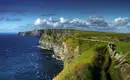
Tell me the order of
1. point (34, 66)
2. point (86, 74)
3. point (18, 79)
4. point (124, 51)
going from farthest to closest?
point (34, 66) → point (18, 79) → point (124, 51) → point (86, 74)

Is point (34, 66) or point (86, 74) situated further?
point (34, 66)

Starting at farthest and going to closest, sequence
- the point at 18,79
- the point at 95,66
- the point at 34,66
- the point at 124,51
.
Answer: the point at 34,66 < the point at 18,79 < the point at 124,51 < the point at 95,66

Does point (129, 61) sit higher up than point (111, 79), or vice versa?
point (129, 61)

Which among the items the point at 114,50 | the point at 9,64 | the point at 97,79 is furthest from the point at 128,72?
the point at 9,64

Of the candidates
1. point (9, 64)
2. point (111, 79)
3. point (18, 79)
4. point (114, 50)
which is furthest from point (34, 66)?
point (111, 79)

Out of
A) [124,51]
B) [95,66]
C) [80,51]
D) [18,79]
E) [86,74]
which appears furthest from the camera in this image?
[80,51]

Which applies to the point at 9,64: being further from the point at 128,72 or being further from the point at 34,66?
the point at 128,72

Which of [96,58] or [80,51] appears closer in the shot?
[96,58]

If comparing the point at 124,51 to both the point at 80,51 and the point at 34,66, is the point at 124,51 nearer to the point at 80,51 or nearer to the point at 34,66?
the point at 80,51

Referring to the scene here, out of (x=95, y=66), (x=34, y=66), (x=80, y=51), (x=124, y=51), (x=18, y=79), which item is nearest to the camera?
(x=95, y=66)
